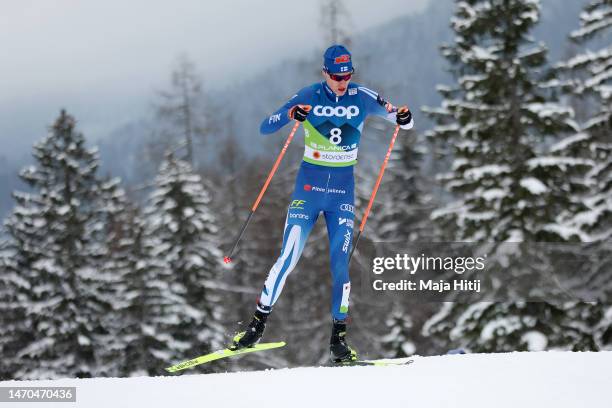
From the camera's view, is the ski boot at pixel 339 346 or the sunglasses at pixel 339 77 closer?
the sunglasses at pixel 339 77

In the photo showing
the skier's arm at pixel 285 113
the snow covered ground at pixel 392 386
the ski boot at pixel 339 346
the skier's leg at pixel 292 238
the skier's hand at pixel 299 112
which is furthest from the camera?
the ski boot at pixel 339 346

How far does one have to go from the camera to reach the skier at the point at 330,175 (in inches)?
309

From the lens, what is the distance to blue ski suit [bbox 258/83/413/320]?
7859 millimetres

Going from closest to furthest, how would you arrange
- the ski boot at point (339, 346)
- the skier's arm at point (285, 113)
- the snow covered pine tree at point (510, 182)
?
1. the skier's arm at point (285, 113)
2. the ski boot at point (339, 346)
3. the snow covered pine tree at point (510, 182)

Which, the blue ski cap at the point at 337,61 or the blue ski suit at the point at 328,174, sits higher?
the blue ski cap at the point at 337,61

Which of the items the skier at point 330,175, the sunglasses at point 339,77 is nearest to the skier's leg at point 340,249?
the skier at point 330,175

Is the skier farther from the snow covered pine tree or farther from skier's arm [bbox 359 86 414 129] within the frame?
the snow covered pine tree

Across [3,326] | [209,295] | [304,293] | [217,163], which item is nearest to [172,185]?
[209,295]

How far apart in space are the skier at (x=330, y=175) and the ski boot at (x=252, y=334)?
0.01m

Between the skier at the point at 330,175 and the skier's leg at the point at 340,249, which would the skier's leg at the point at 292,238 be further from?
the skier's leg at the point at 340,249

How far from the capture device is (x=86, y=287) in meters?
26.5

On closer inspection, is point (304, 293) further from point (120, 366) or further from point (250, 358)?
point (120, 366)

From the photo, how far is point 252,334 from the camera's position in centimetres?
811

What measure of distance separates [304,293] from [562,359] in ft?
91.9
